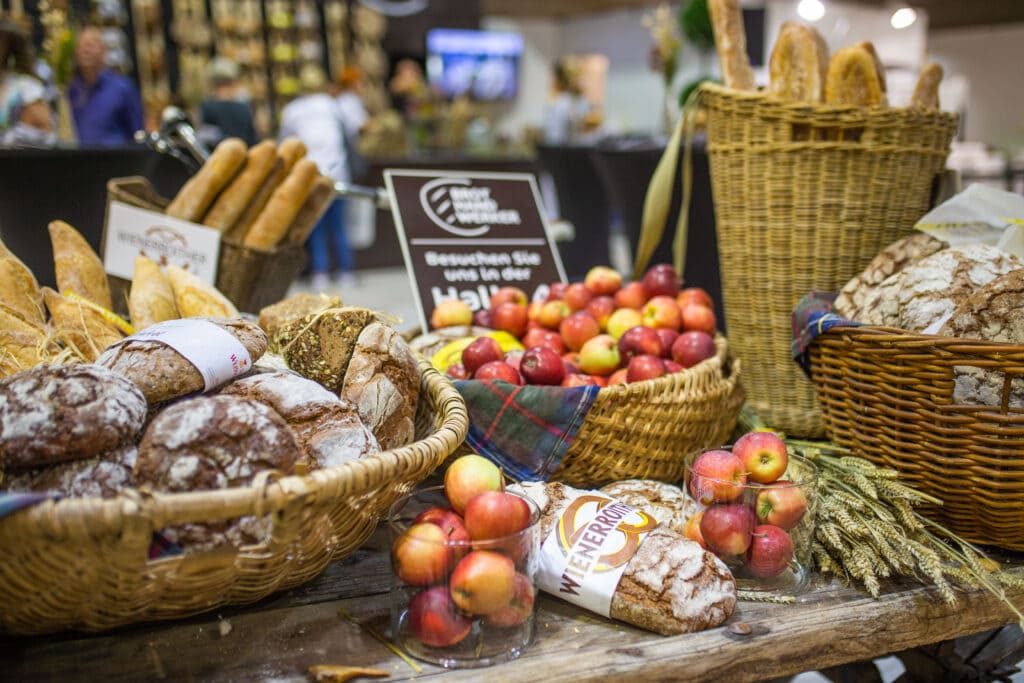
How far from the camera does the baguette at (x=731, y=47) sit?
175cm

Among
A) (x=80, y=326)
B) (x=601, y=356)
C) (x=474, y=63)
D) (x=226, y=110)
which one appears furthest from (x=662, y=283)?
(x=474, y=63)

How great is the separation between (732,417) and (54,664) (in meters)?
1.17

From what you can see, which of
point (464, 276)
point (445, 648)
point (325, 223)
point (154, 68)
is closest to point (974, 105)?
point (325, 223)

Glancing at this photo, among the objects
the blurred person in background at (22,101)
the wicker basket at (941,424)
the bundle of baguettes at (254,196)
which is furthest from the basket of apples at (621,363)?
the blurred person in background at (22,101)

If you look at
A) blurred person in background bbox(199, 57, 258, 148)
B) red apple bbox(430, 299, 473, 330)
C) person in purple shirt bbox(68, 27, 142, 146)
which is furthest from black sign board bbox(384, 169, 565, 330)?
blurred person in background bbox(199, 57, 258, 148)

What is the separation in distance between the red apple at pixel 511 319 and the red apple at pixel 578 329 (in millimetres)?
134

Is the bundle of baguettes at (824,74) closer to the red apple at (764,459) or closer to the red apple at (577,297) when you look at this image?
the red apple at (577,297)

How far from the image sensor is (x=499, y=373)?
141 cm

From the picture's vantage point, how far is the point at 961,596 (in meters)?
1.14

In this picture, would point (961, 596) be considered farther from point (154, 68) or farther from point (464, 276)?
point (154, 68)

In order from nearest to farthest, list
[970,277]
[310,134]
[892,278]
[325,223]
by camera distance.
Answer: [970,277] < [892,278] < [310,134] < [325,223]

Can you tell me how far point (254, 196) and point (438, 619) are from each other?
137cm

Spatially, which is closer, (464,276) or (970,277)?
(970,277)

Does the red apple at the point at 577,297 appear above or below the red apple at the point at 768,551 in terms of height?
above
